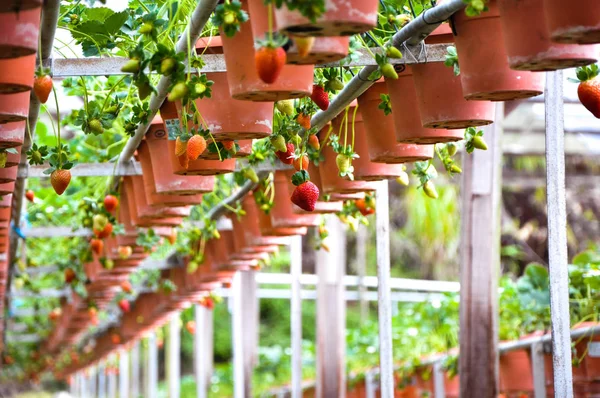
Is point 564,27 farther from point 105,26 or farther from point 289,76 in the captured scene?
point 105,26

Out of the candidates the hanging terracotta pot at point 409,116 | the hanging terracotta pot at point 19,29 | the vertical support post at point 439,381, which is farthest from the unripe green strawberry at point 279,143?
the vertical support post at point 439,381

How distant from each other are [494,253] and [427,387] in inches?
96.7

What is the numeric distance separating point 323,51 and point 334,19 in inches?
4.7

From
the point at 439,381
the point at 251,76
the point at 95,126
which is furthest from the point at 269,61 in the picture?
the point at 439,381

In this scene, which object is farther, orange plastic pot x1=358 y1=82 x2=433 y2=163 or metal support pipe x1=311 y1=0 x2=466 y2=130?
orange plastic pot x1=358 y1=82 x2=433 y2=163

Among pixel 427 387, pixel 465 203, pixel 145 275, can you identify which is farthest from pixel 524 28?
pixel 145 275

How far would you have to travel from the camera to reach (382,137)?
9.06ft

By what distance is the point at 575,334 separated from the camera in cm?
393

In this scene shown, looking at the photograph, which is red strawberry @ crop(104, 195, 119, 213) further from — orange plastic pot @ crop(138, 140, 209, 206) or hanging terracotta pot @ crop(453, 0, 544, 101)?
hanging terracotta pot @ crop(453, 0, 544, 101)

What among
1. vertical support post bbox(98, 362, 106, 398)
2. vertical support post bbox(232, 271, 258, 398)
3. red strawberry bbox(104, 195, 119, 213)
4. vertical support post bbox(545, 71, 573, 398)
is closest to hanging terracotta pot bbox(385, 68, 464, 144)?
vertical support post bbox(545, 71, 573, 398)

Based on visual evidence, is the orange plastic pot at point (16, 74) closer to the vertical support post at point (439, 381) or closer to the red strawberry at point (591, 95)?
the red strawberry at point (591, 95)

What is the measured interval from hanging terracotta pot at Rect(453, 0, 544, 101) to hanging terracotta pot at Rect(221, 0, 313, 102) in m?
0.31

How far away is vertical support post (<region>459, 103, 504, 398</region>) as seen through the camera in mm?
3875

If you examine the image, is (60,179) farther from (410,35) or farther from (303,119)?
(410,35)
